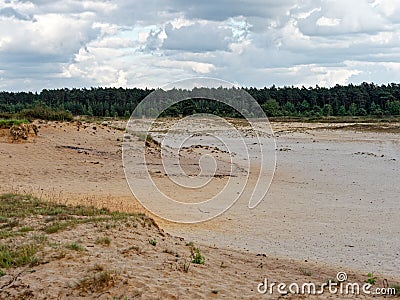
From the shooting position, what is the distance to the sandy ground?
10328 millimetres

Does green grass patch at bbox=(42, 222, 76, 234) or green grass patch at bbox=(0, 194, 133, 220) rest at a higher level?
green grass patch at bbox=(0, 194, 133, 220)

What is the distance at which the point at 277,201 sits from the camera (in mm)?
17328

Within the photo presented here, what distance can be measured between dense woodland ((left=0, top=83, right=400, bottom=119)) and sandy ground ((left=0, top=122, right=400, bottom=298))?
165ft

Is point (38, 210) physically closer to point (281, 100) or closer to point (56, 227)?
point (56, 227)

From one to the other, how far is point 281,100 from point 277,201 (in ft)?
258

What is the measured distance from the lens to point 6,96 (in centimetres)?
10131

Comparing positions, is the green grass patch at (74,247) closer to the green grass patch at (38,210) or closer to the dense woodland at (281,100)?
the green grass patch at (38,210)

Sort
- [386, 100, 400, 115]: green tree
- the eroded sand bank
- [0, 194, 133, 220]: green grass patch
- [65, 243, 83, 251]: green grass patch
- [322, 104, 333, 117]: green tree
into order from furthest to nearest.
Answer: [322, 104, 333, 117]: green tree → [386, 100, 400, 115]: green tree → the eroded sand bank → [0, 194, 133, 220]: green grass patch → [65, 243, 83, 251]: green grass patch

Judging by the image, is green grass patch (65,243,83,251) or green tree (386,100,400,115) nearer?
green grass patch (65,243,83,251)

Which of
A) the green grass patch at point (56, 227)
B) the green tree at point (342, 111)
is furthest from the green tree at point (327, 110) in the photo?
the green grass patch at point (56, 227)

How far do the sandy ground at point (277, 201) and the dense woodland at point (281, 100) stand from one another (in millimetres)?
50387

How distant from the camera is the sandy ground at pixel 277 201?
10.3 meters

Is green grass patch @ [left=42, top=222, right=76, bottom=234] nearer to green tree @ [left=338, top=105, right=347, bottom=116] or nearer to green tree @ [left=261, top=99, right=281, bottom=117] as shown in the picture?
green tree @ [left=261, top=99, right=281, bottom=117]

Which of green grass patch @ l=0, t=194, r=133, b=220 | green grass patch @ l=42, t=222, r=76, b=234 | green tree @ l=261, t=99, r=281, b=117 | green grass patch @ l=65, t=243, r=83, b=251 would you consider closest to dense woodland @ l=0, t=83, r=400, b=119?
green tree @ l=261, t=99, r=281, b=117
